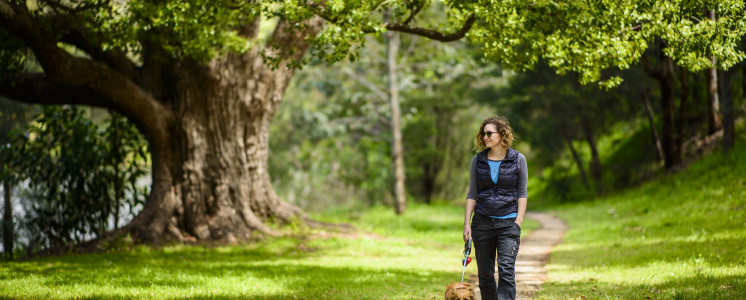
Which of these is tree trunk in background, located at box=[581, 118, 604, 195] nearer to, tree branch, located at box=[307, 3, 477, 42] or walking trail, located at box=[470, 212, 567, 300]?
walking trail, located at box=[470, 212, 567, 300]

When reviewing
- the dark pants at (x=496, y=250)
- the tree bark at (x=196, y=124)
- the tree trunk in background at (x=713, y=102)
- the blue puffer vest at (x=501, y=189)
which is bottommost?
the dark pants at (x=496, y=250)

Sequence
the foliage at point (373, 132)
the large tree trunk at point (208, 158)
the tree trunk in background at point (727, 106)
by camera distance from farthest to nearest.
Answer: the foliage at point (373, 132) < the tree trunk in background at point (727, 106) < the large tree trunk at point (208, 158)

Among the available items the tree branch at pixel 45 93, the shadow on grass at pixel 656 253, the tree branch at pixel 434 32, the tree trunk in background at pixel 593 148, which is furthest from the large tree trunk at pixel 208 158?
the tree trunk in background at pixel 593 148

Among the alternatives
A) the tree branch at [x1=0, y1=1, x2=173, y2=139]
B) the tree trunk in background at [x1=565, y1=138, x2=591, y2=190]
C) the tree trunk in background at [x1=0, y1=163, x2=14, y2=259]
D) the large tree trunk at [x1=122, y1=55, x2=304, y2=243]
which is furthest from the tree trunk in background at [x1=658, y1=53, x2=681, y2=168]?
the tree trunk in background at [x1=0, y1=163, x2=14, y2=259]

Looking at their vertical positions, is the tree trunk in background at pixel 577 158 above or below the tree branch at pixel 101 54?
below

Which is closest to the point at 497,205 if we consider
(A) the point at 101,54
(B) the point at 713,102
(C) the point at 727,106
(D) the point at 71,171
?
(A) the point at 101,54

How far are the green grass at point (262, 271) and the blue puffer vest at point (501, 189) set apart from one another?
2641mm

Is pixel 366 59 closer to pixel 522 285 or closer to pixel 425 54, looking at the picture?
pixel 425 54

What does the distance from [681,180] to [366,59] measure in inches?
539

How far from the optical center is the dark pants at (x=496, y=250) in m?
5.77

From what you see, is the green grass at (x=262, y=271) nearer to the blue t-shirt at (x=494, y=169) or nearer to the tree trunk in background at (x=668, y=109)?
the blue t-shirt at (x=494, y=169)

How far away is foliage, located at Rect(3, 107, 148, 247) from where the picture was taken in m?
14.0

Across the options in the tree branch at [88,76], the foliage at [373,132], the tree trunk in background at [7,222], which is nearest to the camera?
the tree branch at [88,76]

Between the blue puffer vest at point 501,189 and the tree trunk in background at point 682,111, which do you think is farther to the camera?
the tree trunk in background at point 682,111
